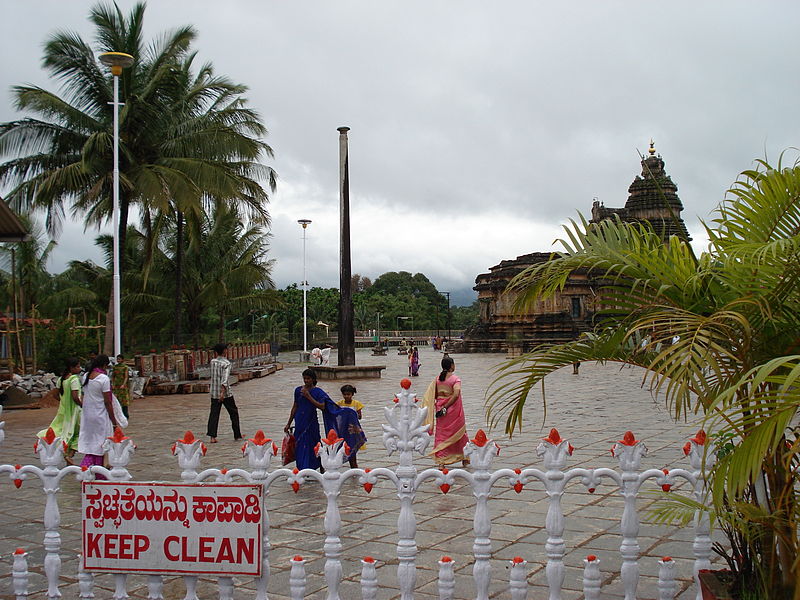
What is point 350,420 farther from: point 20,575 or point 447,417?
point 20,575

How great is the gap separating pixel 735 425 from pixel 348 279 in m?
19.9

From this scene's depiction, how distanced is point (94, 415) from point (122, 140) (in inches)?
541

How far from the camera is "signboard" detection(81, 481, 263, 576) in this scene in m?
3.60

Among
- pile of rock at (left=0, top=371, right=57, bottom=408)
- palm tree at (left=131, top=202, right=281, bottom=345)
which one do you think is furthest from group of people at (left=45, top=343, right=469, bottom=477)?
palm tree at (left=131, top=202, right=281, bottom=345)

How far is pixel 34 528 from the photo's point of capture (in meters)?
6.01

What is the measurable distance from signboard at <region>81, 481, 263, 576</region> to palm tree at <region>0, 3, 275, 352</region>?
49.6ft

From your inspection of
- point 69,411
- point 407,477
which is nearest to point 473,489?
point 407,477

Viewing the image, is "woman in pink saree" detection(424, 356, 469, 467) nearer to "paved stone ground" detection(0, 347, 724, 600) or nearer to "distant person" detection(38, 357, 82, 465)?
"paved stone ground" detection(0, 347, 724, 600)

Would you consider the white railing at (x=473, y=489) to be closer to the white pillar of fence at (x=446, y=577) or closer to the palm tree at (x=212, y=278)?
the white pillar of fence at (x=446, y=577)

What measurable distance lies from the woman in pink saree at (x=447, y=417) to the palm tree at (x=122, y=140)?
11862 millimetres

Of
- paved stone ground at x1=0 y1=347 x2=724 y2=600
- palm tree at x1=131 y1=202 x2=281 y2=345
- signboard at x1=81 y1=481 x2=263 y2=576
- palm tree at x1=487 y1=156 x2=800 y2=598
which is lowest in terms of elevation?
paved stone ground at x1=0 y1=347 x2=724 y2=600

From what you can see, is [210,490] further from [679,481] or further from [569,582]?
[679,481]

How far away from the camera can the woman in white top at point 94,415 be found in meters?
7.49

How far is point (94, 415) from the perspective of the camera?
24.6 ft
